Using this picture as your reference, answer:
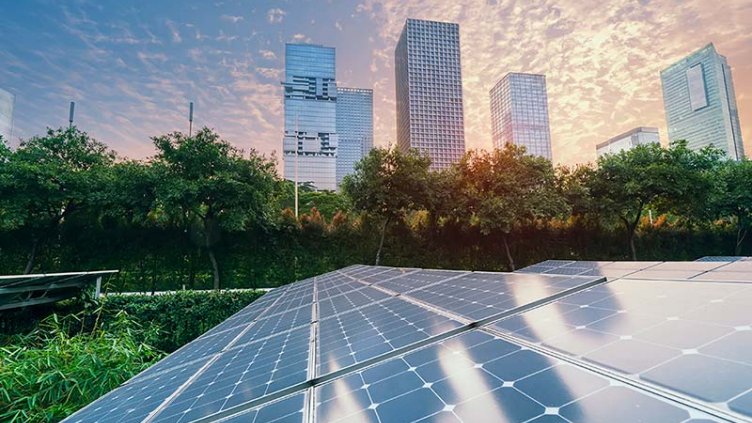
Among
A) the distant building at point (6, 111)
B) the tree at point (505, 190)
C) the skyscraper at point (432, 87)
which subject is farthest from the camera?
the skyscraper at point (432, 87)

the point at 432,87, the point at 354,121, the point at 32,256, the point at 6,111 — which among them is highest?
the point at 354,121

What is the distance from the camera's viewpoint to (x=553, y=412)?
1152 mm

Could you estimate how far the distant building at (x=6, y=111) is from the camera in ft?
136

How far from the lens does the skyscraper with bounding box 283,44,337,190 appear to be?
64.6m

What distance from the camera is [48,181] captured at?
Answer: 45.7 feet

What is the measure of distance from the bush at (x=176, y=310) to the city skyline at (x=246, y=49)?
8.12 m

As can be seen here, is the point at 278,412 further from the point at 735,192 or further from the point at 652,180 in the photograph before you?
the point at 735,192

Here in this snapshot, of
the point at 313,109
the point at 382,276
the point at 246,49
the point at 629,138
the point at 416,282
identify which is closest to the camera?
the point at 416,282

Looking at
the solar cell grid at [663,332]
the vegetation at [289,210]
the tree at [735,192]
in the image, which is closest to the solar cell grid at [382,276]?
the solar cell grid at [663,332]

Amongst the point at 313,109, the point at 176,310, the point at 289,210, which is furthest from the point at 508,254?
the point at 313,109

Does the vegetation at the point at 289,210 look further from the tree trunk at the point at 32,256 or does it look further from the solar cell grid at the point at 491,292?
the solar cell grid at the point at 491,292

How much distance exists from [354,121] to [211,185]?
399 feet

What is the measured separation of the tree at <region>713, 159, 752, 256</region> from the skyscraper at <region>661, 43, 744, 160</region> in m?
66.4

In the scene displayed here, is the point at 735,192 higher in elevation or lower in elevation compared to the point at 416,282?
higher
